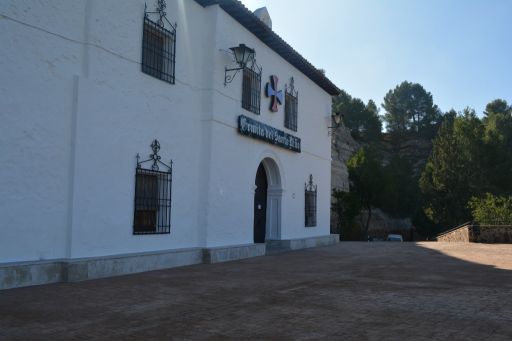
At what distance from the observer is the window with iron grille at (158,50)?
10784 mm

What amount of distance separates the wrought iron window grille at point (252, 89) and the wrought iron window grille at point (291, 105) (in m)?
2.25

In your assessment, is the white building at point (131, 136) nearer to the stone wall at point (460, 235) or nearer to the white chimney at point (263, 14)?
the white chimney at point (263, 14)

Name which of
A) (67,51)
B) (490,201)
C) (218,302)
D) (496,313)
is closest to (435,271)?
(496,313)

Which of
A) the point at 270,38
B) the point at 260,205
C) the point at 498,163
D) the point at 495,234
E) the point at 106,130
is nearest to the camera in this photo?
the point at 106,130

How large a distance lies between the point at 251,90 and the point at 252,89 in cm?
8

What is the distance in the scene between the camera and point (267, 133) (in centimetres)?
1517

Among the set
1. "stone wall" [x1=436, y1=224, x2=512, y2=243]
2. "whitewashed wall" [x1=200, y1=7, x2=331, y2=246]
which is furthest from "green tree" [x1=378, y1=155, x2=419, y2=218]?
"whitewashed wall" [x1=200, y1=7, x2=331, y2=246]

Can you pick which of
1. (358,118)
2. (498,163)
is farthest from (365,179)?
(358,118)

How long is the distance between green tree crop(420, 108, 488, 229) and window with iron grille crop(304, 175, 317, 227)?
24.6 m

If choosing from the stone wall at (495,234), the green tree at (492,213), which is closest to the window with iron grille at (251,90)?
the stone wall at (495,234)

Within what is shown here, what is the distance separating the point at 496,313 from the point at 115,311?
4.76 m

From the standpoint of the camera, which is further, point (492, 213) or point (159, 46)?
point (492, 213)

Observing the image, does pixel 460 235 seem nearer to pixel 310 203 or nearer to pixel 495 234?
pixel 495 234

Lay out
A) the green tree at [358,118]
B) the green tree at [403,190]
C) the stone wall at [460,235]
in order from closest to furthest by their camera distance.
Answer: the stone wall at [460,235], the green tree at [403,190], the green tree at [358,118]
